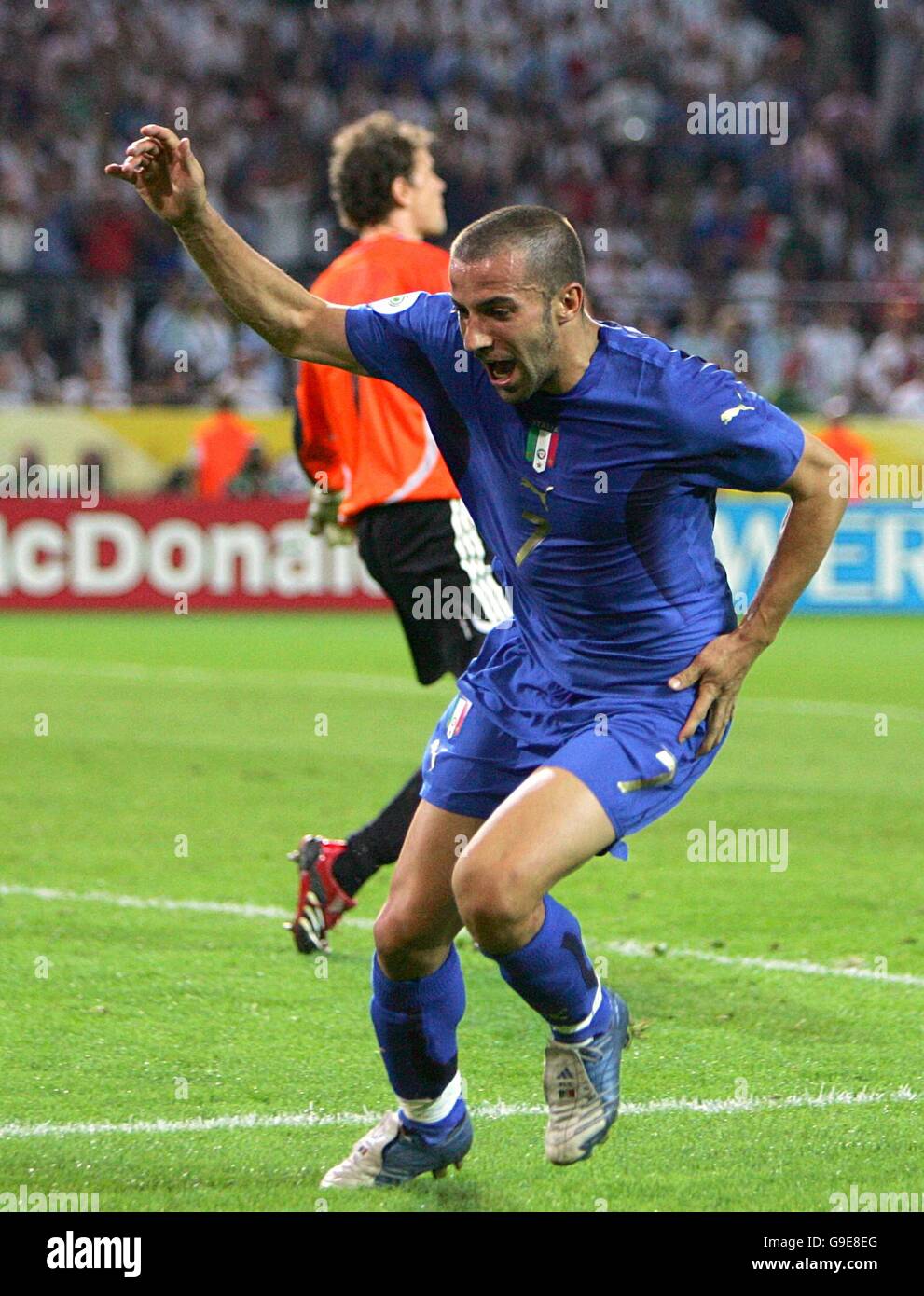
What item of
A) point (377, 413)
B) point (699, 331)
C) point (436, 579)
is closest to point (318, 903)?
point (436, 579)

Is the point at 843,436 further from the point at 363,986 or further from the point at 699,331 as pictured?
the point at 363,986

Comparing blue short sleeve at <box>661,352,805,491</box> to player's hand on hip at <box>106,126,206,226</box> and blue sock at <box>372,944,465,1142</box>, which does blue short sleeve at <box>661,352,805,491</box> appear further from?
blue sock at <box>372,944,465,1142</box>

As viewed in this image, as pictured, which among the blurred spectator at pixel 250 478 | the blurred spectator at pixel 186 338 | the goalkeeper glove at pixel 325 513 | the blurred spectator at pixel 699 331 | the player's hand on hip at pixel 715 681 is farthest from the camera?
the blurred spectator at pixel 699 331

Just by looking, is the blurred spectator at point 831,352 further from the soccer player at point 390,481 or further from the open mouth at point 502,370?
the open mouth at point 502,370

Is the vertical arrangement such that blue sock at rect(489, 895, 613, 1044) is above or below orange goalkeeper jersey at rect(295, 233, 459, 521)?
below

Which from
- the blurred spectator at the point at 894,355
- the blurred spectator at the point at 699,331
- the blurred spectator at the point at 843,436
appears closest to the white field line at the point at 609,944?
the blurred spectator at the point at 843,436

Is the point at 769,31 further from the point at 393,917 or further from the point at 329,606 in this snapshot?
the point at 393,917

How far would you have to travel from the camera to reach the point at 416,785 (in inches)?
245

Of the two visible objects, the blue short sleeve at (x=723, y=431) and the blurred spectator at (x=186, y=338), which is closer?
the blue short sleeve at (x=723, y=431)

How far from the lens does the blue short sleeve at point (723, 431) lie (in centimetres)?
398

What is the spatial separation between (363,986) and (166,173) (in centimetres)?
272

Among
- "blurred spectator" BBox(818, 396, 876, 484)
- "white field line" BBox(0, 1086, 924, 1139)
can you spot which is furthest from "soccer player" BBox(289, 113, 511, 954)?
"blurred spectator" BBox(818, 396, 876, 484)

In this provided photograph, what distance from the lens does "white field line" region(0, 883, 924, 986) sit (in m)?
6.03
